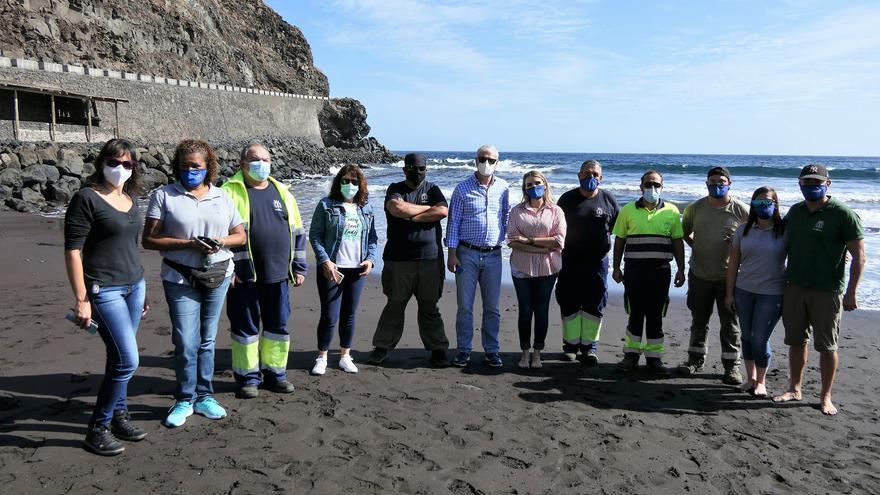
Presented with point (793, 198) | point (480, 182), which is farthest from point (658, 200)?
point (793, 198)

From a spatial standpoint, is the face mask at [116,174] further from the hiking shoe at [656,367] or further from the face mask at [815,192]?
the face mask at [815,192]

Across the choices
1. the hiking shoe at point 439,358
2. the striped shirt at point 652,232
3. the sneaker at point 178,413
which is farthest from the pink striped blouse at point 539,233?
the sneaker at point 178,413

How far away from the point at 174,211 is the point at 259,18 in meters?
74.6

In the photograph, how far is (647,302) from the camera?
5195mm

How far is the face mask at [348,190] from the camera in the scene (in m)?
4.86

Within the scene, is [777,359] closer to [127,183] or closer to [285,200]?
[285,200]

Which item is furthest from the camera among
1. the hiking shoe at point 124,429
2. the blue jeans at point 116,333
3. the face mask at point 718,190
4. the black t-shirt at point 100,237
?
the face mask at point 718,190

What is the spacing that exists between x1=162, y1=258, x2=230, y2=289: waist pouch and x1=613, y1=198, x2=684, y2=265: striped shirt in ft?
11.4

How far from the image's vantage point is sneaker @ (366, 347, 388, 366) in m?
5.30

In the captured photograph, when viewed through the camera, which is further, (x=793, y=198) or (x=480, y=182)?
(x=793, y=198)

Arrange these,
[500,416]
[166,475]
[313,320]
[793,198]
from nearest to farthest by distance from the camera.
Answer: [166,475] → [500,416] → [313,320] → [793,198]

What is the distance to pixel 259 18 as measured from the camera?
69938 mm

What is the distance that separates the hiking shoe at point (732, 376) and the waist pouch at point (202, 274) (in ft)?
13.7

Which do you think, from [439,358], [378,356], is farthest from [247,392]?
[439,358]
